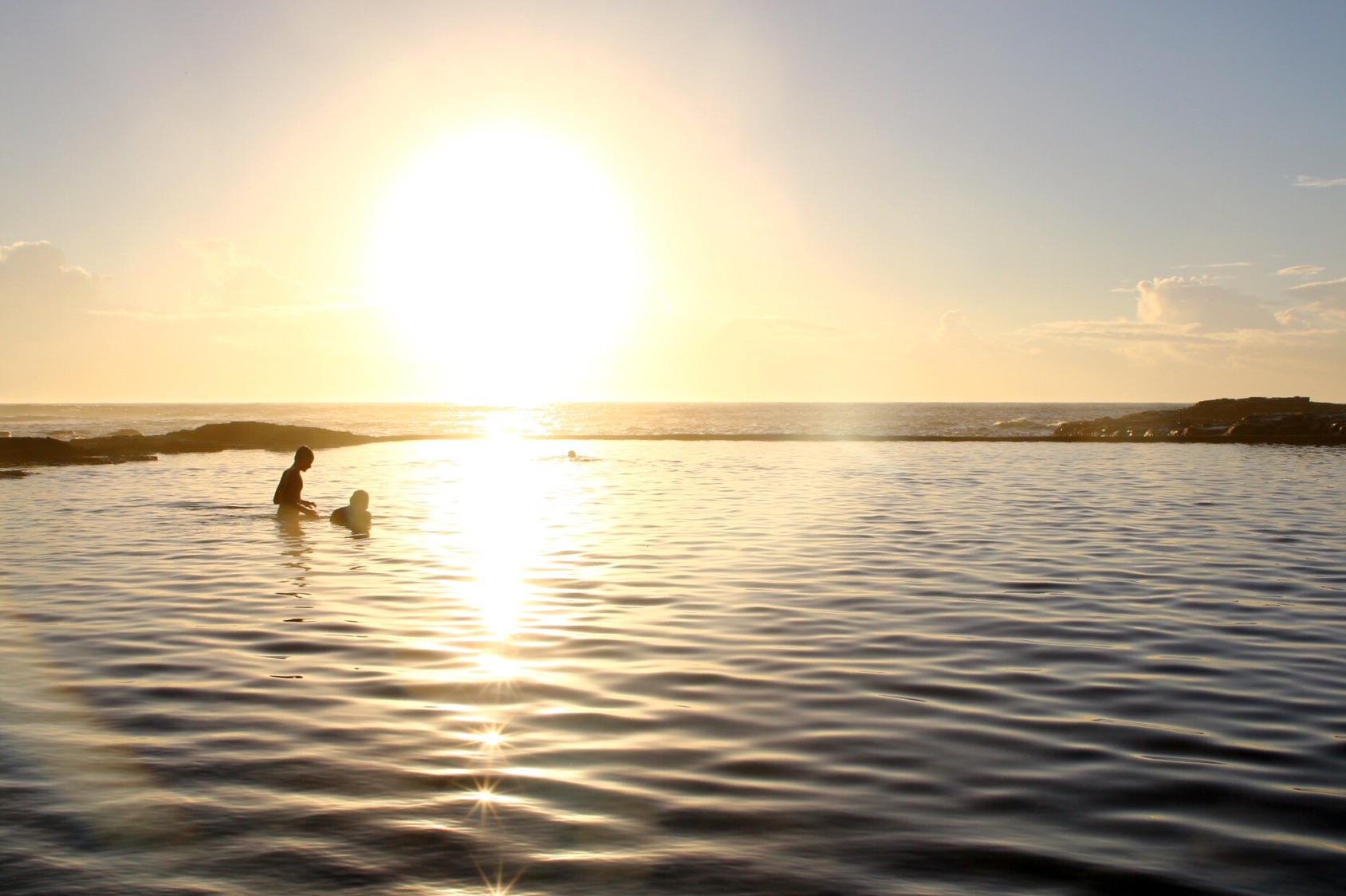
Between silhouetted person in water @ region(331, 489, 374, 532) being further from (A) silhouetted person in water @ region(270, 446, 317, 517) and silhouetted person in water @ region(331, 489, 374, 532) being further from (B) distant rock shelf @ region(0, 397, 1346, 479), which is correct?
(B) distant rock shelf @ region(0, 397, 1346, 479)

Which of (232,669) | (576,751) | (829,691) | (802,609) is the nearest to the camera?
(576,751)

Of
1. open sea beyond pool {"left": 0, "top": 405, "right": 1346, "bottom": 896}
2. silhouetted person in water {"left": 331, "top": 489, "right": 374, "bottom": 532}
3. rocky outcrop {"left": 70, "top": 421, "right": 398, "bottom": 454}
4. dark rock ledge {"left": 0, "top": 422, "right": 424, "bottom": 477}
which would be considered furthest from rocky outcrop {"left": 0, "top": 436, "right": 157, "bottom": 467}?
silhouetted person in water {"left": 331, "top": 489, "right": 374, "bottom": 532}

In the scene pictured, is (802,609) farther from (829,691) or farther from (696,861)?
(696,861)

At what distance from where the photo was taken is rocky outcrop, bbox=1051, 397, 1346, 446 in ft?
209

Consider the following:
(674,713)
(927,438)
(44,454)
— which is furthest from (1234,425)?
(674,713)

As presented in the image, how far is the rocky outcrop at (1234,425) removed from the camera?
63.8m

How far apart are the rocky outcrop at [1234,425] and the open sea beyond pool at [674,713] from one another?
50783mm

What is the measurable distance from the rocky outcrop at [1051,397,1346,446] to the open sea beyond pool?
50783mm

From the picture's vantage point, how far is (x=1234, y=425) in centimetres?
6706

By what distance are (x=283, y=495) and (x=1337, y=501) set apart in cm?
2599

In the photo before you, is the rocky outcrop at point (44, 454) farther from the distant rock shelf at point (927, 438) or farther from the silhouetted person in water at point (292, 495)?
the silhouetted person in water at point (292, 495)

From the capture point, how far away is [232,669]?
29.1ft

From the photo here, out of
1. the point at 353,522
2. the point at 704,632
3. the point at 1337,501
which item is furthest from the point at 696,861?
the point at 1337,501

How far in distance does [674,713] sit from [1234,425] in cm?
7094
